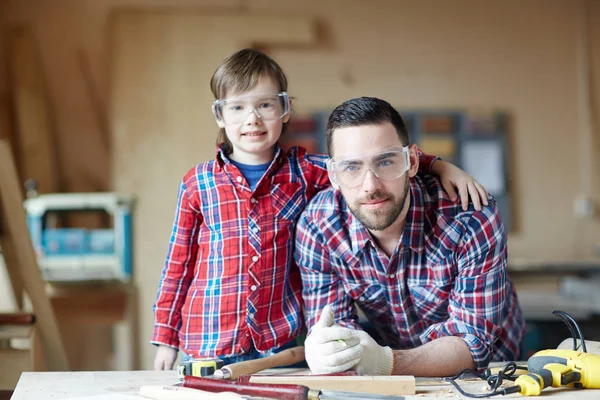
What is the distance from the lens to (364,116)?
1922 mm

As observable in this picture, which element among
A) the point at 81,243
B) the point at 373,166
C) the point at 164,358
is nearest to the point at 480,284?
the point at 373,166

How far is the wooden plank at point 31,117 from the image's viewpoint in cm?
456

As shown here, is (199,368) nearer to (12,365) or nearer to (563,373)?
(563,373)

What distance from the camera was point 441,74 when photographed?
5.21m

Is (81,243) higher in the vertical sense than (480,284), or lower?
higher

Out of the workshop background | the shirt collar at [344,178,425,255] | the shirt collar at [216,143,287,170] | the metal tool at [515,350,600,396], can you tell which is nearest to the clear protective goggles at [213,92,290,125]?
the shirt collar at [216,143,287,170]

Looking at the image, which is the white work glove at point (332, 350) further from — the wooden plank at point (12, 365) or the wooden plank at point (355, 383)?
the wooden plank at point (12, 365)

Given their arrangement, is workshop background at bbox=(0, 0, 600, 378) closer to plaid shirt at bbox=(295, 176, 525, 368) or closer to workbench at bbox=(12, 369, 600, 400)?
plaid shirt at bbox=(295, 176, 525, 368)

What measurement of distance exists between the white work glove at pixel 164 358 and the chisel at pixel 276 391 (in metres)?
0.62

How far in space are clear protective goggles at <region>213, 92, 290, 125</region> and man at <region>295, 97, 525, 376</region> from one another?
26 cm

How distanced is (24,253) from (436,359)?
5.22 feet

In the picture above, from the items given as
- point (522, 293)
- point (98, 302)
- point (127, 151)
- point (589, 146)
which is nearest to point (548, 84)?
point (589, 146)

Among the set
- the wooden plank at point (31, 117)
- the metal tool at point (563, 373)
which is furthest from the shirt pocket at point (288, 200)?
the wooden plank at point (31, 117)

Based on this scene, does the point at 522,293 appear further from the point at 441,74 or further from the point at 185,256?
the point at 185,256
